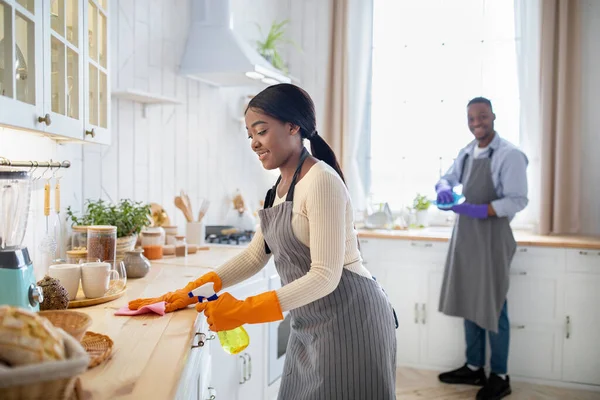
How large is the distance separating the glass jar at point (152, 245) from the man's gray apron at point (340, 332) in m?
1.15

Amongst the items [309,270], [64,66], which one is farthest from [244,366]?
[64,66]

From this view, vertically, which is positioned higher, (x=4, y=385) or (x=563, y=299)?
(x=4, y=385)

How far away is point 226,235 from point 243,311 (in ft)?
7.01

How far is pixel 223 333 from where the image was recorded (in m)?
1.59

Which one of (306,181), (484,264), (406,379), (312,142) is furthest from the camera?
(406,379)

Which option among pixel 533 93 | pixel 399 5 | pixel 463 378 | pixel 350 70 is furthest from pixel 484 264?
pixel 399 5

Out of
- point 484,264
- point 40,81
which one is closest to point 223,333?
point 40,81

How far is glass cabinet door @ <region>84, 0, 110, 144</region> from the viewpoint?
2.01 m

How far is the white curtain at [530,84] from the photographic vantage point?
12.8ft

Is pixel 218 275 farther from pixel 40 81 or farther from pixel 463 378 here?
pixel 463 378

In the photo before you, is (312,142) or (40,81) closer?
(40,81)

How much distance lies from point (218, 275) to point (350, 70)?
296 cm

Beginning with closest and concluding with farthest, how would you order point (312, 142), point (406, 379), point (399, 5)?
point (312, 142), point (406, 379), point (399, 5)

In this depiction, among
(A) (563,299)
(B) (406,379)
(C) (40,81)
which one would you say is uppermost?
(C) (40,81)
